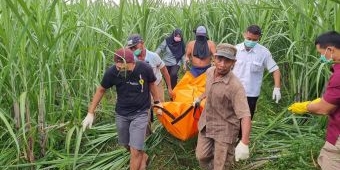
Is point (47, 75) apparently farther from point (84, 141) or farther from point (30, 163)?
point (84, 141)

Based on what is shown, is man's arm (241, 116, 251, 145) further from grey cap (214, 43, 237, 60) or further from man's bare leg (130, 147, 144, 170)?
man's bare leg (130, 147, 144, 170)

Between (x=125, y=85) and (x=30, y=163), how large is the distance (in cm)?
103

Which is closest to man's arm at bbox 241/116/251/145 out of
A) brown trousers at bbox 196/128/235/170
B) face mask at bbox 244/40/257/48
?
brown trousers at bbox 196/128/235/170

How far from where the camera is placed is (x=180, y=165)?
159 inches

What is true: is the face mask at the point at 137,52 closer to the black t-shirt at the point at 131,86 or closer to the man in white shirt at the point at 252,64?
the black t-shirt at the point at 131,86

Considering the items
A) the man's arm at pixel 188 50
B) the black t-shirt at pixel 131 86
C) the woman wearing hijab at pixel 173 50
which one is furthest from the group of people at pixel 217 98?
the woman wearing hijab at pixel 173 50

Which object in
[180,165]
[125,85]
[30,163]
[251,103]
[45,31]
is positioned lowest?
[180,165]

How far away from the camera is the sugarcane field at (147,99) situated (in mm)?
2824

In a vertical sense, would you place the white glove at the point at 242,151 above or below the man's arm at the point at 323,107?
below

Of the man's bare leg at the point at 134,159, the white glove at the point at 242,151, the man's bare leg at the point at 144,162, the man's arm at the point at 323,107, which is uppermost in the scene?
Result: the man's arm at the point at 323,107

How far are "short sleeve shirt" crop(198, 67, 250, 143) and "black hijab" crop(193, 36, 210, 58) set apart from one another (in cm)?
186

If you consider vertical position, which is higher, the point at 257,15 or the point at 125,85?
the point at 257,15

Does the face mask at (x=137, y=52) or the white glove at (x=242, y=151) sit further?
the face mask at (x=137, y=52)

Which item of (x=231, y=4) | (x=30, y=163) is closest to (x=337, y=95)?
(x=30, y=163)
